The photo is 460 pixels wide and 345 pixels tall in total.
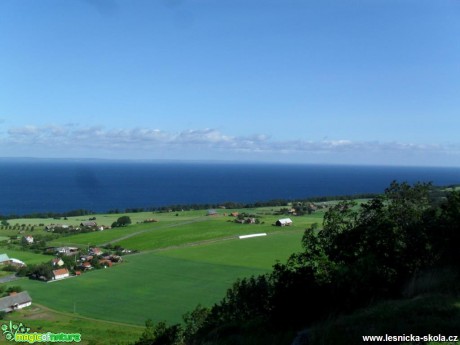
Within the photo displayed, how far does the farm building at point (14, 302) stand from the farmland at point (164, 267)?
1129 millimetres

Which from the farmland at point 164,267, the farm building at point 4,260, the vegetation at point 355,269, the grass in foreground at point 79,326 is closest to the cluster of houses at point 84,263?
the farmland at point 164,267

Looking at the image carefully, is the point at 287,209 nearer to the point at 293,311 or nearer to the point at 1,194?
the point at 293,311

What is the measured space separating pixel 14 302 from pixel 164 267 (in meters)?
16.3

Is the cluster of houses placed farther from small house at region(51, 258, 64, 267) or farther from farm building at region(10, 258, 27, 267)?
farm building at region(10, 258, 27, 267)

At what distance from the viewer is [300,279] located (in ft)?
45.1

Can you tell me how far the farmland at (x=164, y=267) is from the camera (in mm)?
31547

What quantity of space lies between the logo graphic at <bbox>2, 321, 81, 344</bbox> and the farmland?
13.6 feet

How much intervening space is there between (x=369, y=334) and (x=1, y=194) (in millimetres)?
148522

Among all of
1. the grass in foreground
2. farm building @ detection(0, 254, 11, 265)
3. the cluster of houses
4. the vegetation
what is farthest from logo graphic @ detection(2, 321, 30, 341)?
farm building @ detection(0, 254, 11, 265)

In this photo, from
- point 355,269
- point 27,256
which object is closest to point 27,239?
point 27,256

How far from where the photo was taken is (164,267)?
44.6 meters

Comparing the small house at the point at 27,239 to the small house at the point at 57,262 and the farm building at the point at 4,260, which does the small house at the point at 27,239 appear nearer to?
the farm building at the point at 4,260

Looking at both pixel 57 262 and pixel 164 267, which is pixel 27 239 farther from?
pixel 164 267

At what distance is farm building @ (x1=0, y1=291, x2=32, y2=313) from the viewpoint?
101 ft
